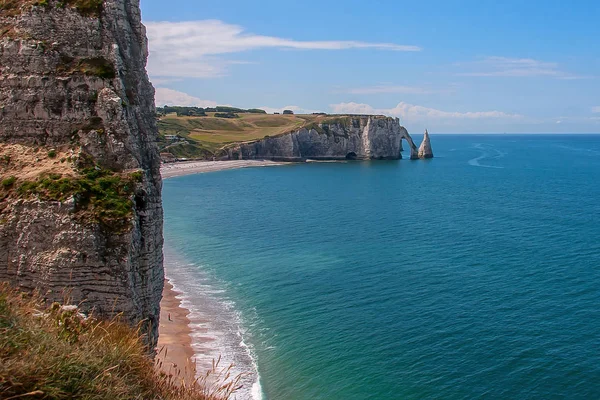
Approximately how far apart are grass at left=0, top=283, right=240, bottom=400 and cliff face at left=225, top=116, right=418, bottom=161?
174 metres

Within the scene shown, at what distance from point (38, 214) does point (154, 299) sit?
5307mm

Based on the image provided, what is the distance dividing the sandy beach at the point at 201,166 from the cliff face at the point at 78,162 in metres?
115

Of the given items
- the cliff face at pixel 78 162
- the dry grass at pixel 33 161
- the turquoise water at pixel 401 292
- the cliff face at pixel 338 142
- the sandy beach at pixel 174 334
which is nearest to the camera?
the cliff face at pixel 78 162

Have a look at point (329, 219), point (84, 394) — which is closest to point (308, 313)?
point (84, 394)

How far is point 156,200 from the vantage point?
20828 mm

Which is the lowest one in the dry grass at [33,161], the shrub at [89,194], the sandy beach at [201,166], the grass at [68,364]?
the sandy beach at [201,166]

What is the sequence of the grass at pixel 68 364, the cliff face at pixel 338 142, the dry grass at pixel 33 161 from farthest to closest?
the cliff face at pixel 338 142 → the dry grass at pixel 33 161 → the grass at pixel 68 364

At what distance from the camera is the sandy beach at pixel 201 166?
473 ft

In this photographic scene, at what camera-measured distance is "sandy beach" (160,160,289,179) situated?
473ft

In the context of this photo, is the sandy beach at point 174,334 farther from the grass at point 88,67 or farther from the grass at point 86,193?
the grass at point 88,67

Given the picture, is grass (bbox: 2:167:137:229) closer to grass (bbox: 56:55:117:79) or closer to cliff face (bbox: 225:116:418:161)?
grass (bbox: 56:55:117:79)

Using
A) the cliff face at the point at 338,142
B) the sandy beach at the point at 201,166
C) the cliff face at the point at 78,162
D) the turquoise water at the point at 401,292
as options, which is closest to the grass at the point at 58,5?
the cliff face at the point at 78,162

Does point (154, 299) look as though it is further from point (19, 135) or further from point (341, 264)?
point (341, 264)

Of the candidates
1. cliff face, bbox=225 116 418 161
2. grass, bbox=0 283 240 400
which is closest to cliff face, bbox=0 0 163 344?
grass, bbox=0 283 240 400
